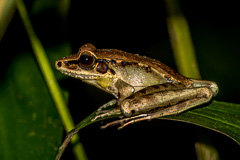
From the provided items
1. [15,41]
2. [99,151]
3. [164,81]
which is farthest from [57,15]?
[99,151]

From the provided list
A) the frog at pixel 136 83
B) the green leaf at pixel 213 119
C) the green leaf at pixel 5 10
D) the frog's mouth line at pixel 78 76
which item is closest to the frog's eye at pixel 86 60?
the frog at pixel 136 83

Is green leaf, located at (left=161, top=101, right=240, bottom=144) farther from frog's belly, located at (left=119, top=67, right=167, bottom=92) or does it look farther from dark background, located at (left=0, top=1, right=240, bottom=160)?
dark background, located at (left=0, top=1, right=240, bottom=160)

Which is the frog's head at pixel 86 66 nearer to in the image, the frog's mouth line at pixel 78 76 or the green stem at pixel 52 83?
the frog's mouth line at pixel 78 76

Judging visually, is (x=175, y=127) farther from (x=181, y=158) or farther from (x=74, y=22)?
(x=74, y=22)

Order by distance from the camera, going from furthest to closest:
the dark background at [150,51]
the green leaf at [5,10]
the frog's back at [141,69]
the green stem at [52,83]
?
the dark background at [150,51]
the frog's back at [141,69]
the green stem at [52,83]
the green leaf at [5,10]

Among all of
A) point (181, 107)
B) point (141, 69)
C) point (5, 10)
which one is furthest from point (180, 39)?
point (5, 10)

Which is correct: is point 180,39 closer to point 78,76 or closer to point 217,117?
point 217,117

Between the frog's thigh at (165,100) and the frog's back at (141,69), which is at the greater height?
the frog's back at (141,69)
